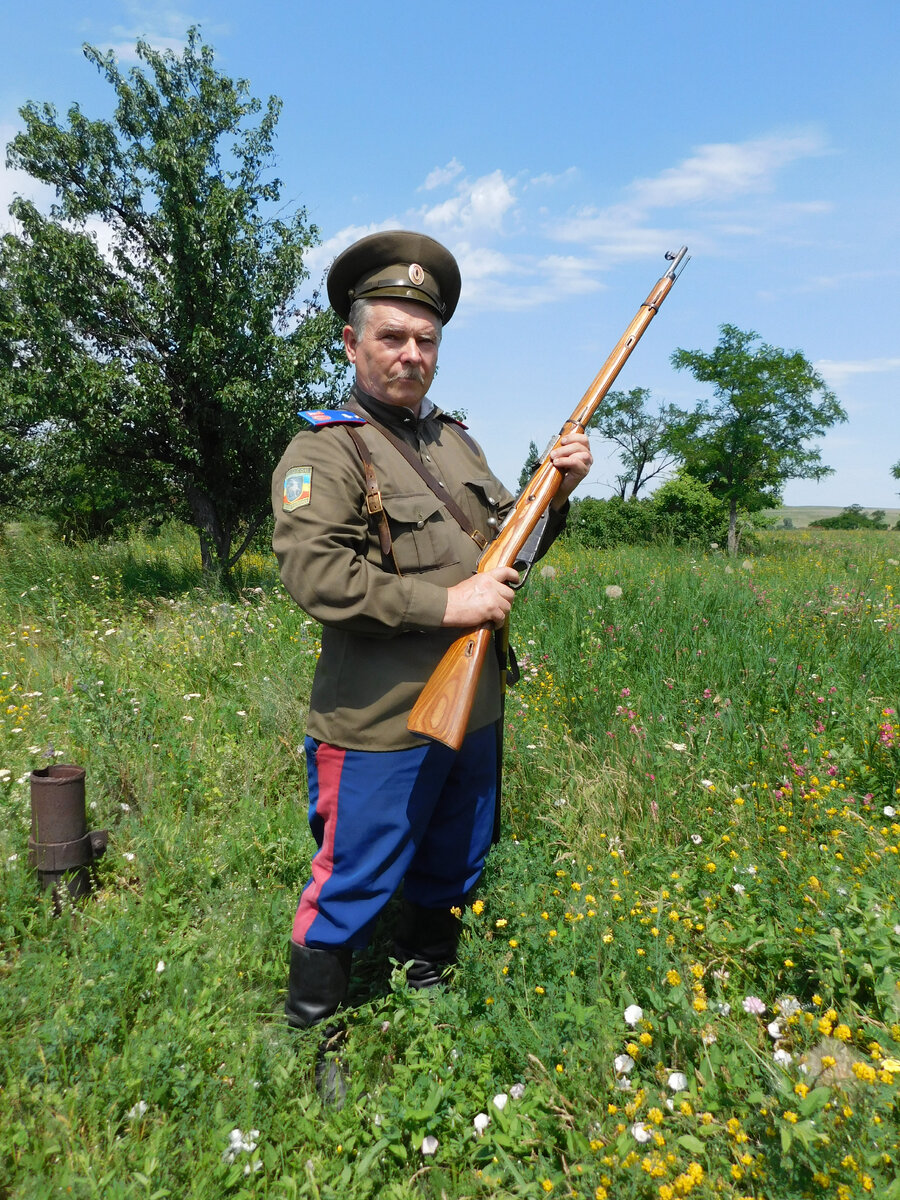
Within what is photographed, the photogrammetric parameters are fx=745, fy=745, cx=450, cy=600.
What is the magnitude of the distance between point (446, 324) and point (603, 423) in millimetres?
60991

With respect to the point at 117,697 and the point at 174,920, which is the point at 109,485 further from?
the point at 174,920

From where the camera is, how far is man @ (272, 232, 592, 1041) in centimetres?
207

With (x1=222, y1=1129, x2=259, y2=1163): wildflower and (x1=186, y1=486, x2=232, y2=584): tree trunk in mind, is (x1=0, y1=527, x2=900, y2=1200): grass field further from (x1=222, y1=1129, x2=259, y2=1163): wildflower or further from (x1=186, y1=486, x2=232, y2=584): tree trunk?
(x1=186, y1=486, x2=232, y2=584): tree trunk

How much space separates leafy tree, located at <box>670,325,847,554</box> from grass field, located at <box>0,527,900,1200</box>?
23816 mm

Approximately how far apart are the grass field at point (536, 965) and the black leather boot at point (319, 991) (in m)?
0.06

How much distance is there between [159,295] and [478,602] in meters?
8.50

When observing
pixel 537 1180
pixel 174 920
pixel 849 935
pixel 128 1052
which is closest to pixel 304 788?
pixel 174 920

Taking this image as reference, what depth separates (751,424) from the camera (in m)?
26.8

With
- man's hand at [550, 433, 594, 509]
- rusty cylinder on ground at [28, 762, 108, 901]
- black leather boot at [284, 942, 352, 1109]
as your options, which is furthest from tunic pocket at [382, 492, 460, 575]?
rusty cylinder on ground at [28, 762, 108, 901]

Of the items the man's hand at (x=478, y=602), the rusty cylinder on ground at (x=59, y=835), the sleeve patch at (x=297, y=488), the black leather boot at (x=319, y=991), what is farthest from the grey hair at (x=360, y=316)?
the rusty cylinder on ground at (x=59, y=835)

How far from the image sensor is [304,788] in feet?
12.6

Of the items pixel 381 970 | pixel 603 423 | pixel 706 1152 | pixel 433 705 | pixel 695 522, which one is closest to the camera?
pixel 706 1152

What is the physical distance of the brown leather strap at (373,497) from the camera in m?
2.15

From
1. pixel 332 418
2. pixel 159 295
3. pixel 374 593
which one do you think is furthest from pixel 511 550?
pixel 159 295
